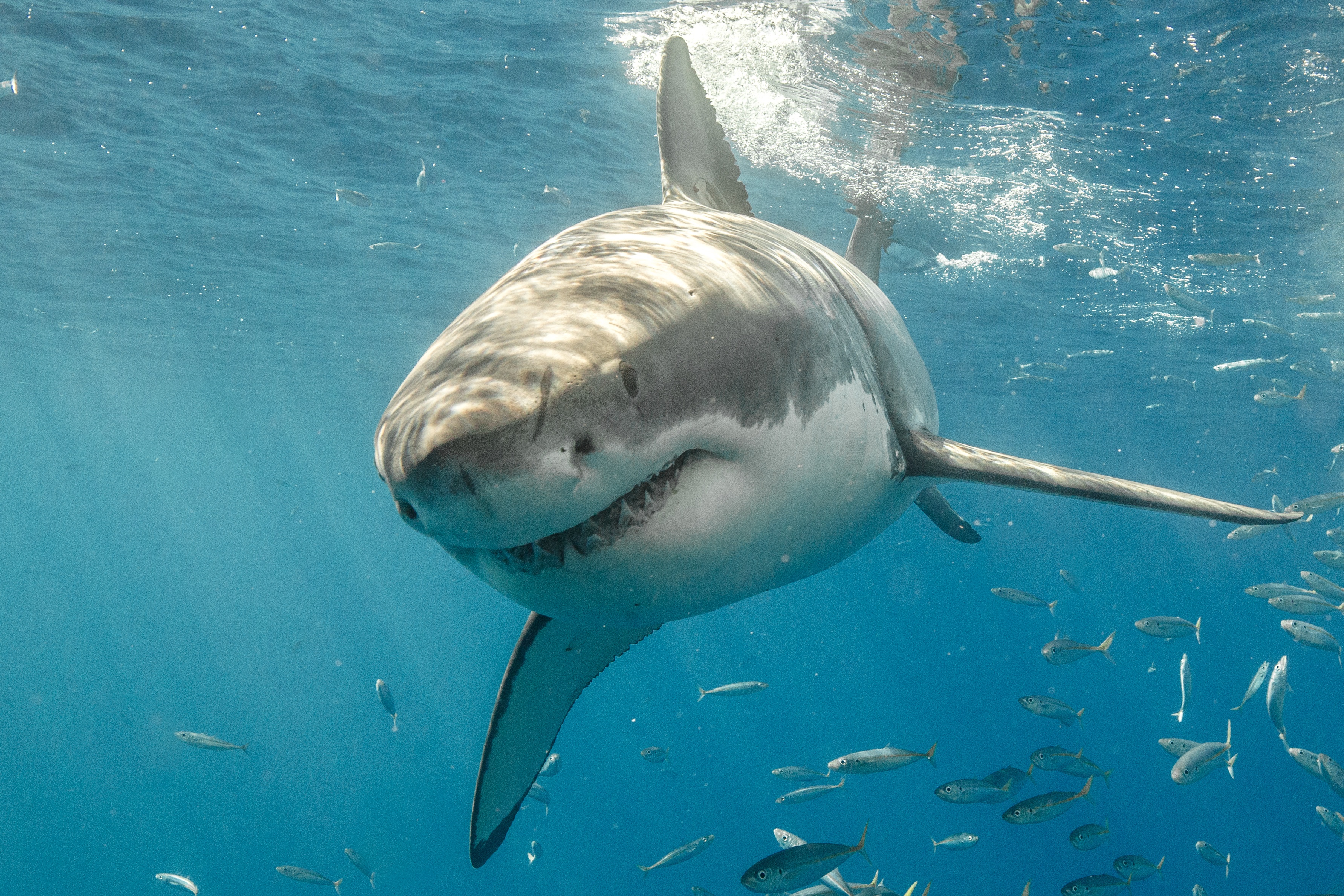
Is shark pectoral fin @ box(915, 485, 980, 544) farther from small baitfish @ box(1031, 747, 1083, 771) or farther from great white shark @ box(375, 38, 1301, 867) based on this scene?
small baitfish @ box(1031, 747, 1083, 771)

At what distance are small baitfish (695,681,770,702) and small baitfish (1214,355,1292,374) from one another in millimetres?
9390

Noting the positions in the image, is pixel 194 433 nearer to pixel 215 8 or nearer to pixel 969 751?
pixel 215 8

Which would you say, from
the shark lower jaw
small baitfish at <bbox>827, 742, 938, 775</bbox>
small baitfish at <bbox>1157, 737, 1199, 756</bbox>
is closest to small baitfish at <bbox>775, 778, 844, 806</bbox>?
small baitfish at <bbox>827, 742, 938, 775</bbox>

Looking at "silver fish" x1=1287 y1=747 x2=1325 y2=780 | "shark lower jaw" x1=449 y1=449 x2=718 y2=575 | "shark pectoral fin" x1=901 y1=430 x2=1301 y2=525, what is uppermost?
"shark lower jaw" x1=449 y1=449 x2=718 y2=575

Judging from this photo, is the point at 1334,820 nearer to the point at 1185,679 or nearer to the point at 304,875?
the point at 1185,679

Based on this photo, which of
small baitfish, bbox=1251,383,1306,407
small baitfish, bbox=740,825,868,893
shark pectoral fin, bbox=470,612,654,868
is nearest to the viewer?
shark pectoral fin, bbox=470,612,654,868

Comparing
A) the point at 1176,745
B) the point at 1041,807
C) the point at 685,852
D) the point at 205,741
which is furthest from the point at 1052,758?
the point at 205,741

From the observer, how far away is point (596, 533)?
1.44 meters

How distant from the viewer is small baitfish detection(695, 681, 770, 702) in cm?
923

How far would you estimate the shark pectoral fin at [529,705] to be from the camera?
301 cm

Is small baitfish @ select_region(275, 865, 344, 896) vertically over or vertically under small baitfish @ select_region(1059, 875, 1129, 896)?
under

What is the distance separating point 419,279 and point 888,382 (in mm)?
20748

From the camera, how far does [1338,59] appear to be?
9875 mm

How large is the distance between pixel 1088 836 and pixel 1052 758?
2.91 ft
